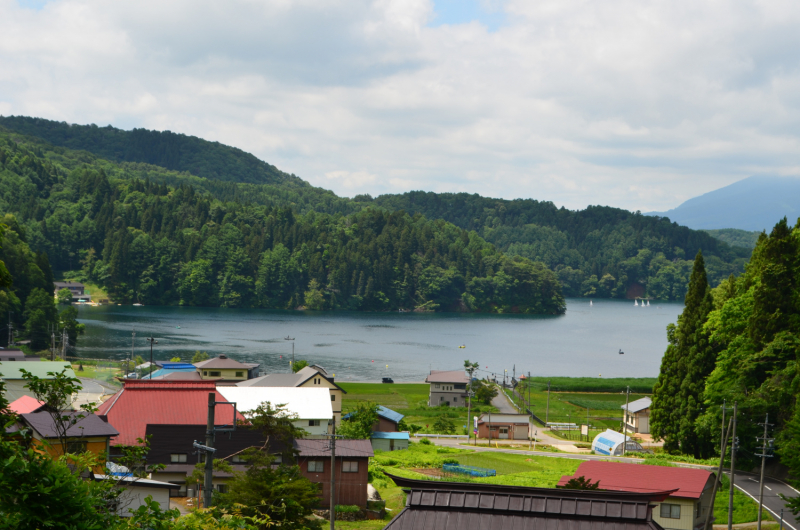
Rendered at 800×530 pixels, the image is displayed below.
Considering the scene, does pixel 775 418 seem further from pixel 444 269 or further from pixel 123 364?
pixel 444 269

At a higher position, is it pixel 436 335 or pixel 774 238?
pixel 774 238

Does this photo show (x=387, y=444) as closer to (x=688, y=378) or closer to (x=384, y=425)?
(x=384, y=425)

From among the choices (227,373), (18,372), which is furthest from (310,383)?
(18,372)

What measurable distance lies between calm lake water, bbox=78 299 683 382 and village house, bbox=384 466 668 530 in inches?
2369

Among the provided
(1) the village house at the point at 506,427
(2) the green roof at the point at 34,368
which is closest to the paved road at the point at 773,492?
(1) the village house at the point at 506,427

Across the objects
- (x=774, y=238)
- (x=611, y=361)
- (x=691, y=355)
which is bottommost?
(x=611, y=361)

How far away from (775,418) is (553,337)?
286 ft

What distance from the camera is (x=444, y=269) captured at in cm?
17338

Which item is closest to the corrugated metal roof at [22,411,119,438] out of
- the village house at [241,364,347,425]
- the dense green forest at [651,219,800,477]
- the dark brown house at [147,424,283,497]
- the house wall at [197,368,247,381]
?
the dark brown house at [147,424,283,497]

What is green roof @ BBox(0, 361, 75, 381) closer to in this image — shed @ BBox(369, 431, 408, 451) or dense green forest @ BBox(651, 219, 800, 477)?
shed @ BBox(369, 431, 408, 451)

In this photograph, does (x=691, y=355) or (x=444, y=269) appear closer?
(x=691, y=355)

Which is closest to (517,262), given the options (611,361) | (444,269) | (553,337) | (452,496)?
(444,269)

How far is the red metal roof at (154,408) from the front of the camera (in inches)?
1153

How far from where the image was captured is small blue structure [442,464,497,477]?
31.8 meters
